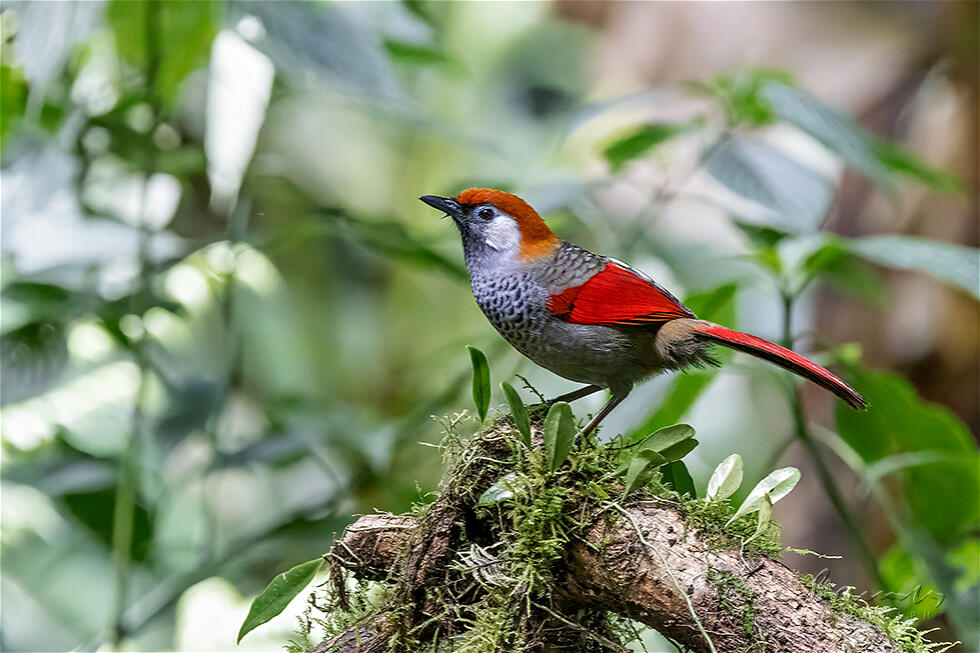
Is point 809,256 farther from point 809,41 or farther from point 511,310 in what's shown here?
point 809,41

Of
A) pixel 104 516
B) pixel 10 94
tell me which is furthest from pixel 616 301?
pixel 104 516

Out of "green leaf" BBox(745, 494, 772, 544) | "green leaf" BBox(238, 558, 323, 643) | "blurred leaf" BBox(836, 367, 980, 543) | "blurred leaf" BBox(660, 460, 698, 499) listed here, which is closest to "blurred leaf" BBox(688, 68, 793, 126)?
"blurred leaf" BBox(836, 367, 980, 543)

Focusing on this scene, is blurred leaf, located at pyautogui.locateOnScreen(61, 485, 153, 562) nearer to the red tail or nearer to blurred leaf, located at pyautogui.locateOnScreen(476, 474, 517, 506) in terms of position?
blurred leaf, located at pyautogui.locateOnScreen(476, 474, 517, 506)

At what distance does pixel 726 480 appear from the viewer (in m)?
1.00

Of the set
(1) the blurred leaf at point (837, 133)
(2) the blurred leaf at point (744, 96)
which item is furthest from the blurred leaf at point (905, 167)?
(2) the blurred leaf at point (744, 96)

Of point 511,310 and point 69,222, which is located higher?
point 511,310

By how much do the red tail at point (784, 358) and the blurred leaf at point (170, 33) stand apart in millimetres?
1268

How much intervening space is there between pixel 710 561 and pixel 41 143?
1.86 metres

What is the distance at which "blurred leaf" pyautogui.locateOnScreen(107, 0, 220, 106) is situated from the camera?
186 centimetres

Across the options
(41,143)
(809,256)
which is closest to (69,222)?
(41,143)

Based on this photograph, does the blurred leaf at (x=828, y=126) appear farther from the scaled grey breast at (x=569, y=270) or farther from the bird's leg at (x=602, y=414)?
the bird's leg at (x=602, y=414)

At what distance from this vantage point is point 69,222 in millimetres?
2285

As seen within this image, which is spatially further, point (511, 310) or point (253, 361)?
point (253, 361)

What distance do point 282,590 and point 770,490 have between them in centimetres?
61
